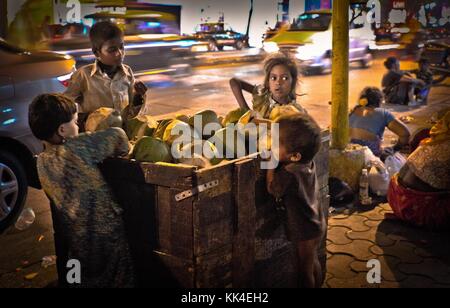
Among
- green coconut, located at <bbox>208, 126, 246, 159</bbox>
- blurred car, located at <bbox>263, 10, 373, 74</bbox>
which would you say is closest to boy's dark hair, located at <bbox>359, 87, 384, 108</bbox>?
green coconut, located at <bbox>208, 126, 246, 159</bbox>

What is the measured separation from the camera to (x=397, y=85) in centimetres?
1024

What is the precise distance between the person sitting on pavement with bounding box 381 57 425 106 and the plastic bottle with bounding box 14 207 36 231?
779 centimetres

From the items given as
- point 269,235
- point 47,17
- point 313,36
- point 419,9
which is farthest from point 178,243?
point 419,9

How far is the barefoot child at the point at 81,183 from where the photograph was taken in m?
2.74

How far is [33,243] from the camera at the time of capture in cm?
427

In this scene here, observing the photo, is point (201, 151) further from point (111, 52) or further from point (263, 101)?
point (111, 52)

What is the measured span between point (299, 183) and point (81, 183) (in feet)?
3.98

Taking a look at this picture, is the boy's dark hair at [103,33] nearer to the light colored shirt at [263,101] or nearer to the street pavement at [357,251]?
the light colored shirt at [263,101]

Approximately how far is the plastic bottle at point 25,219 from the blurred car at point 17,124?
80 mm

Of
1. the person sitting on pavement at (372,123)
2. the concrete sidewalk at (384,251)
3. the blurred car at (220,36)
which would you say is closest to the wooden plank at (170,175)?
the concrete sidewalk at (384,251)

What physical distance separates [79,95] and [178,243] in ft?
5.82

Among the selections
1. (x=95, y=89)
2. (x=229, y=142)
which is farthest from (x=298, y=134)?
(x=95, y=89)

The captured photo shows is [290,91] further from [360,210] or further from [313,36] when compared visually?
[313,36]

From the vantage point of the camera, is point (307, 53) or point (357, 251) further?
point (307, 53)
